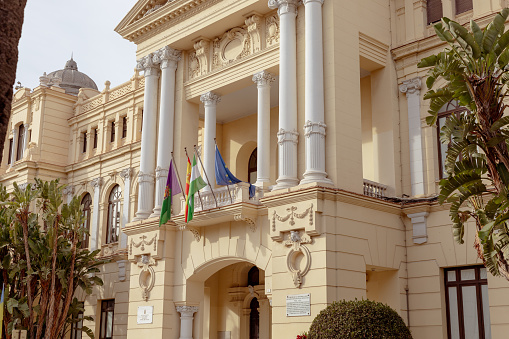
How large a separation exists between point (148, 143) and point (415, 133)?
30.5 ft

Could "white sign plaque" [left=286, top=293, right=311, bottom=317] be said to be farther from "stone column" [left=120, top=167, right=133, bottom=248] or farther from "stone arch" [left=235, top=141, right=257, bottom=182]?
"stone column" [left=120, top=167, right=133, bottom=248]

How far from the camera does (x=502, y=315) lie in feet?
61.3

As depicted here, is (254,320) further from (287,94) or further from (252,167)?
(287,94)

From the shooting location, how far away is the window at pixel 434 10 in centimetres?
2220

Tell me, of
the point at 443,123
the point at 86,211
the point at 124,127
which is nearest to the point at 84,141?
the point at 124,127

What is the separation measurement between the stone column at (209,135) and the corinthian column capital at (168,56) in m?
2.03

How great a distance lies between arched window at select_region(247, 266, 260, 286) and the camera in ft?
86.8

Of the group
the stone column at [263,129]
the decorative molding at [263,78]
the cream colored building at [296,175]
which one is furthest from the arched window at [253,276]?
the decorative molding at [263,78]

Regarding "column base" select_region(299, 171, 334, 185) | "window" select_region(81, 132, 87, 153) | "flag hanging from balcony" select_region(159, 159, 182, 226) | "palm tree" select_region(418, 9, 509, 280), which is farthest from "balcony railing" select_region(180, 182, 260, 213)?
"window" select_region(81, 132, 87, 153)

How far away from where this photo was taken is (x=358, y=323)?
16.0 m

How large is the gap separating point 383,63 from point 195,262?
851 centimetres

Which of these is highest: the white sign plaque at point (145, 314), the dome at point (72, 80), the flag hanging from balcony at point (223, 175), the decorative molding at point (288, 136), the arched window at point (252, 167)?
the dome at point (72, 80)

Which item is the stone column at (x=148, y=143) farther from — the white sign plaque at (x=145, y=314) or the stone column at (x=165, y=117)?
the white sign plaque at (x=145, y=314)

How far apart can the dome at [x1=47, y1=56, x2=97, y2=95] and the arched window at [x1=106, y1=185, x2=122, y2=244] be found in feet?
32.3
